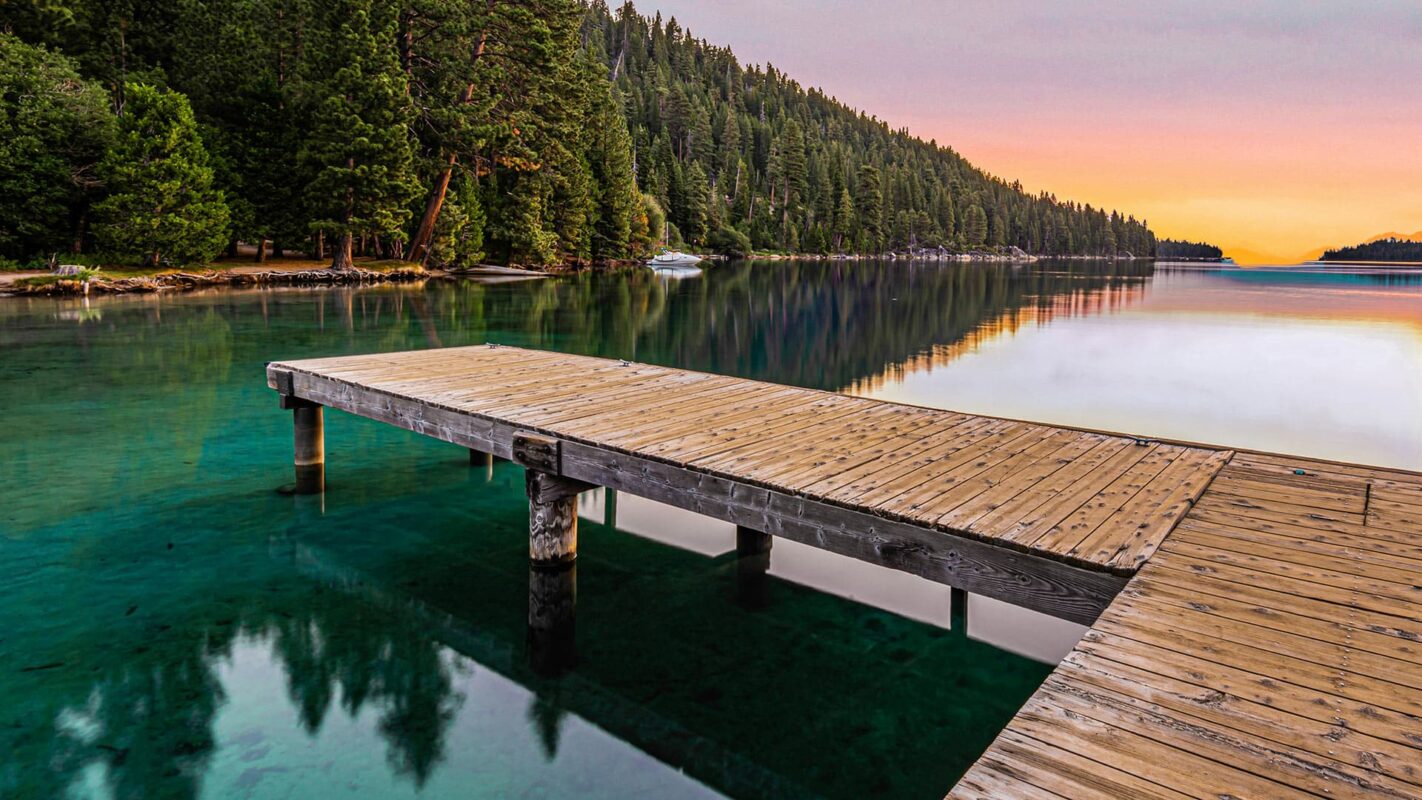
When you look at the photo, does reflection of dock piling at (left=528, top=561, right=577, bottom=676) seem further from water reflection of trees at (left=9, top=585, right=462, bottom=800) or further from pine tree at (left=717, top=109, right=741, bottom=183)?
pine tree at (left=717, top=109, right=741, bottom=183)

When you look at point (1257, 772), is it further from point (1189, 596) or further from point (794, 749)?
point (794, 749)

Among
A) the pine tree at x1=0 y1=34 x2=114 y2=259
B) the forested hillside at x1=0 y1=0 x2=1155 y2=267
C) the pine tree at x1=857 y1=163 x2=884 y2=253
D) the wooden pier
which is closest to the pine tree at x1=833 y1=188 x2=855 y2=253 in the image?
the pine tree at x1=857 y1=163 x2=884 y2=253

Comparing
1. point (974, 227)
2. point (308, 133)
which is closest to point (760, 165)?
point (974, 227)

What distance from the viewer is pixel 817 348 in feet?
83.3

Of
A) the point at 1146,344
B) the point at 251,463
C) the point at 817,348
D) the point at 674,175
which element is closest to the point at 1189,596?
the point at 251,463

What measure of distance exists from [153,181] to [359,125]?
9.48 metres

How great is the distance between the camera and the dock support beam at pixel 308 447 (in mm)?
9693

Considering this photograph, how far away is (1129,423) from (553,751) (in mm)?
14293

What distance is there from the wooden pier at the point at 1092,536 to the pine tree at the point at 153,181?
36.0 metres

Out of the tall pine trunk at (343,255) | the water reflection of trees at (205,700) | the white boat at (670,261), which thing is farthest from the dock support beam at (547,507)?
the white boat at (670,261)

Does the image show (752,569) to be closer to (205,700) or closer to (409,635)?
(409,635)

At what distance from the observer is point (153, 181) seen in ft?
123

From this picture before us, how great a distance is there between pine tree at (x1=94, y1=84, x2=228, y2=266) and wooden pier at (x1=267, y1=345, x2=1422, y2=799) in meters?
36.0

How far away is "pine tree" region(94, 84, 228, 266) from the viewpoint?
37438 millimetres
